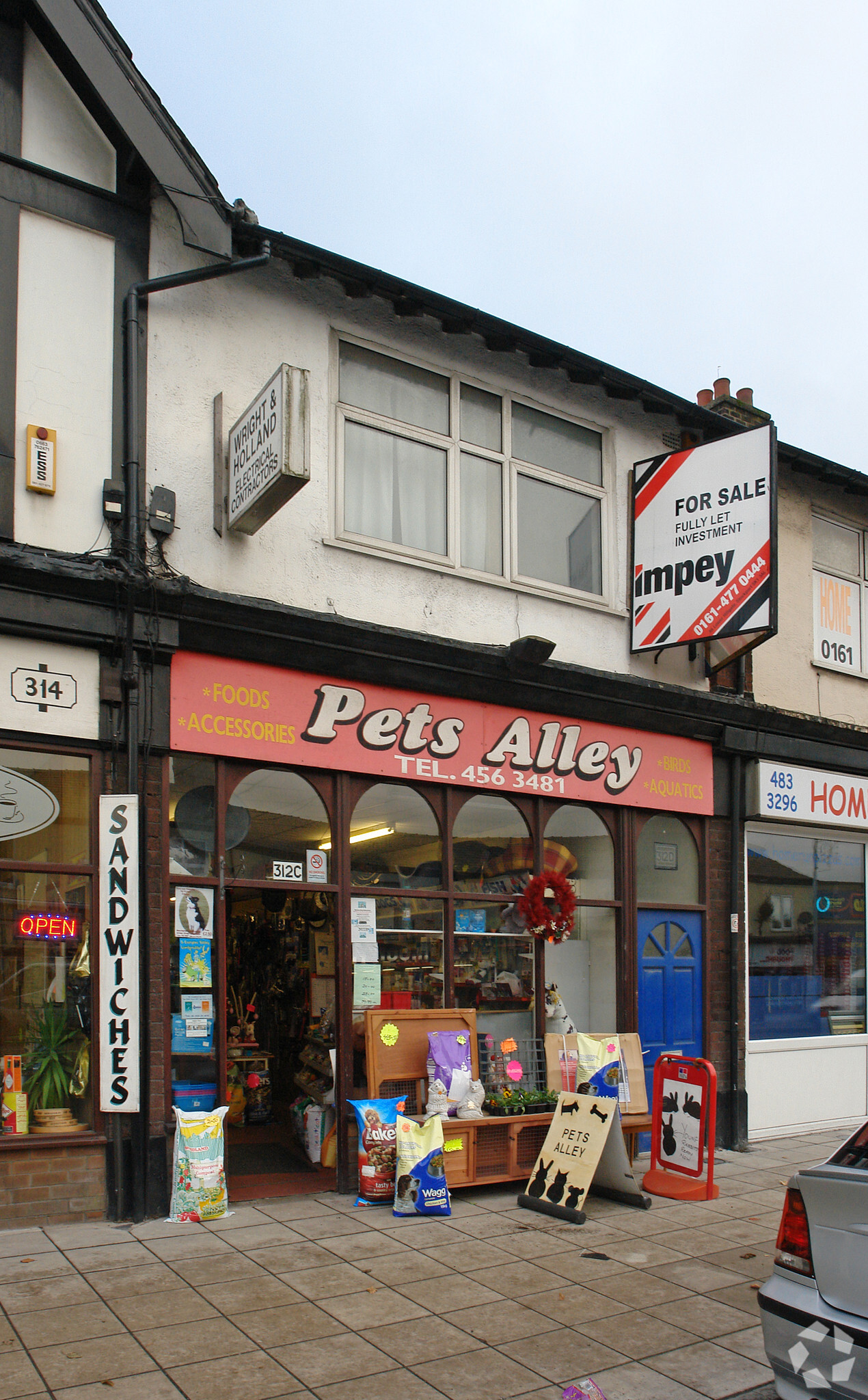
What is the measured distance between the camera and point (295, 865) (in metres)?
8.24

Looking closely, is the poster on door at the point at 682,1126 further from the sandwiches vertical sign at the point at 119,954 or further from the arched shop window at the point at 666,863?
the sandwiches vertical sign at the point at 119,954

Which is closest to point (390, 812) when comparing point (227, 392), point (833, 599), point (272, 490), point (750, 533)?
point (272, 490)

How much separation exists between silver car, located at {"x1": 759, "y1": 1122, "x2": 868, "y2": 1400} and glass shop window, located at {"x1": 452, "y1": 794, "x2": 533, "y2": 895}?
5047mm

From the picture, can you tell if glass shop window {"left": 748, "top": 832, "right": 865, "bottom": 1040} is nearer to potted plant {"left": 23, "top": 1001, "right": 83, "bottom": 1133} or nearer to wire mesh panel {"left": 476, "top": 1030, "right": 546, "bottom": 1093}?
wire mesh panel {"left": 476, "top": 1030, "right": 546, "bottom": 1093}

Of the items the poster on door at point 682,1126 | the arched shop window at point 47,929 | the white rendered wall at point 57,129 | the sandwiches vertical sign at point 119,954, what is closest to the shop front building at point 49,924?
the arched shop window at point 47,929

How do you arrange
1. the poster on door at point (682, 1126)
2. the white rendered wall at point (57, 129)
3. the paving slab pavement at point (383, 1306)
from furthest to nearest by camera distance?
the poster on door at point (682, 1126)
the white rendered wall at point (57, 129)
the paving slab pavement at point (383, 1306)

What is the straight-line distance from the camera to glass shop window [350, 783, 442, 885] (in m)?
8.62

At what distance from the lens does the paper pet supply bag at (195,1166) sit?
6.95 metres

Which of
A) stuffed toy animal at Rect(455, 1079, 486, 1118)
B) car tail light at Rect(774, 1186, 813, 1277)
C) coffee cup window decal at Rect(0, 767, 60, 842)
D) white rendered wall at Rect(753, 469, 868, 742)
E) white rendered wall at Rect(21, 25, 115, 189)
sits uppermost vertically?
white rendered wall at Rect(21, 25, 115, 189)

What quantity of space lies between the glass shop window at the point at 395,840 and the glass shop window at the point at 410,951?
18cm

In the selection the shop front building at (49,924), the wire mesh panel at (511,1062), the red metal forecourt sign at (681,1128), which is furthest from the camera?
the wire mesh panel at (511,1062)

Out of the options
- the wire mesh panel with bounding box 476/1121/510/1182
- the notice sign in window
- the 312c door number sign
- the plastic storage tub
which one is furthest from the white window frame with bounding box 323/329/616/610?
the wire mesh panel with bounding box 476/1121/510/1182

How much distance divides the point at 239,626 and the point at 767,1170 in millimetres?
6533

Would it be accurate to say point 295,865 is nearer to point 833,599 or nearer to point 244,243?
point 244,243
